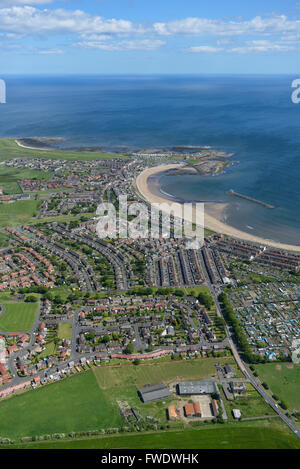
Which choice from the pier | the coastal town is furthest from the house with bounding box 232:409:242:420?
the pier

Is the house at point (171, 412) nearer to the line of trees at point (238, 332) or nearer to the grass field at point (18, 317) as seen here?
the line of trees at point (238, 332)

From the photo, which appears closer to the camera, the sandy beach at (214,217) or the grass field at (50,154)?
the sandy beach at (214,217)

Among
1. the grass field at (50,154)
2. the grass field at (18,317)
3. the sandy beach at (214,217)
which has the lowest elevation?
the grass field at (18,317)

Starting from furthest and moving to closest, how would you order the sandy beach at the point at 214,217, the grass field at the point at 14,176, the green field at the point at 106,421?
1. the grass field at the point at 14,176
2. the sandy beach at the point at 214,217
3. the green field at the point at 106,421

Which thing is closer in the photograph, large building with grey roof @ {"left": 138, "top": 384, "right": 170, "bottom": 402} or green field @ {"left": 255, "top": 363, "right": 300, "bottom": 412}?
large building with grey roof @ {"left": 138, "top": 384, "right": 170, "bottom": 402}

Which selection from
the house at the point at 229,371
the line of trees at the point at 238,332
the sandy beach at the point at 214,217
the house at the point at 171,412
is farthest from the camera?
the sandy beach at the point at 214,217

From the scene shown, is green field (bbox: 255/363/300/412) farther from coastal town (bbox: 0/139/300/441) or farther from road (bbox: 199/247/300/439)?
road (bbox: 199/247/300/439)

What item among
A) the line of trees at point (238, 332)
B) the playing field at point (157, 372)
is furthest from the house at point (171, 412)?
the line of trees at point (238, 332)
